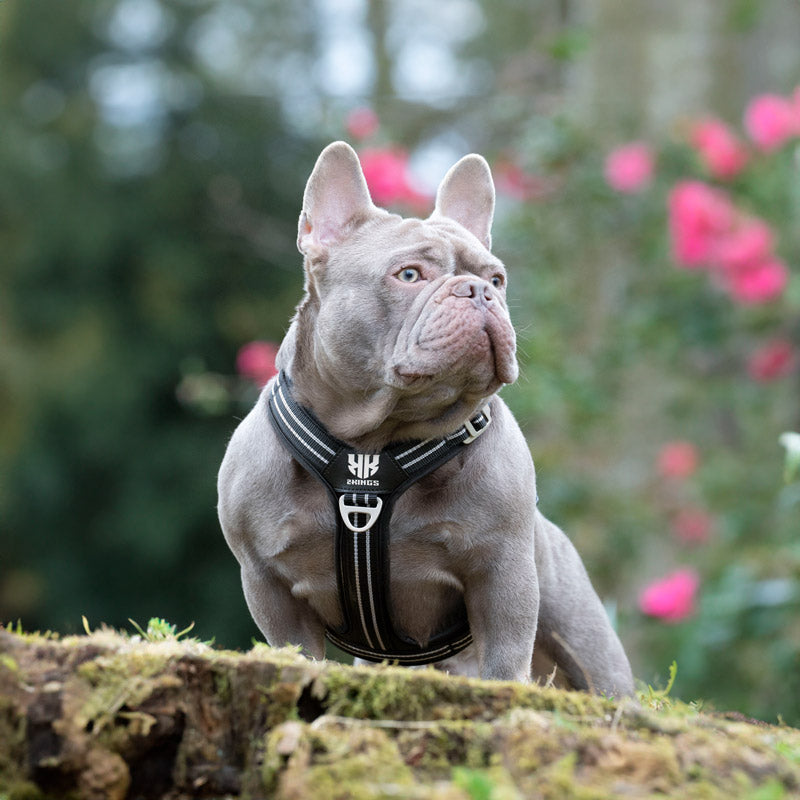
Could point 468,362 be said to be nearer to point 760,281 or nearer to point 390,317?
point 390,317

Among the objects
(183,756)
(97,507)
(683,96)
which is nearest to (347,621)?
(183,756)

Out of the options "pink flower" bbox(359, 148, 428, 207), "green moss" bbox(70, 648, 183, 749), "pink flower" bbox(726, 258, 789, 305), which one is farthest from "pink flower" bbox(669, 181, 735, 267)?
"green moss" bbox(70, 648, 183, 749)

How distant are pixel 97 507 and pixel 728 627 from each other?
10.7 meters

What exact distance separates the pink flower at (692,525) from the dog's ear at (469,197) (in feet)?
19.1

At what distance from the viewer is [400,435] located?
152 inches

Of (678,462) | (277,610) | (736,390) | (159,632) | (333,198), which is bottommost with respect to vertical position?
(678,462)

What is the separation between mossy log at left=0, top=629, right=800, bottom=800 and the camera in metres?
2.30

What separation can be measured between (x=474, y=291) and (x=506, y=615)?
1.02m

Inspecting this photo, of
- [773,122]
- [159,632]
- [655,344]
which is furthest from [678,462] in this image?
[159,632]

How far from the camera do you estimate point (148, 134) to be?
16.2 m

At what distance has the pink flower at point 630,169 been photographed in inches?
331

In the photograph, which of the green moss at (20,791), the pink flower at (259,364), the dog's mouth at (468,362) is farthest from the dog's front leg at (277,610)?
Result: the pink flower at (259,364)

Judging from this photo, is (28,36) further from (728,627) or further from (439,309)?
(439,309)

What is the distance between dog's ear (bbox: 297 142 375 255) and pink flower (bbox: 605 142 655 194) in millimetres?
4682
